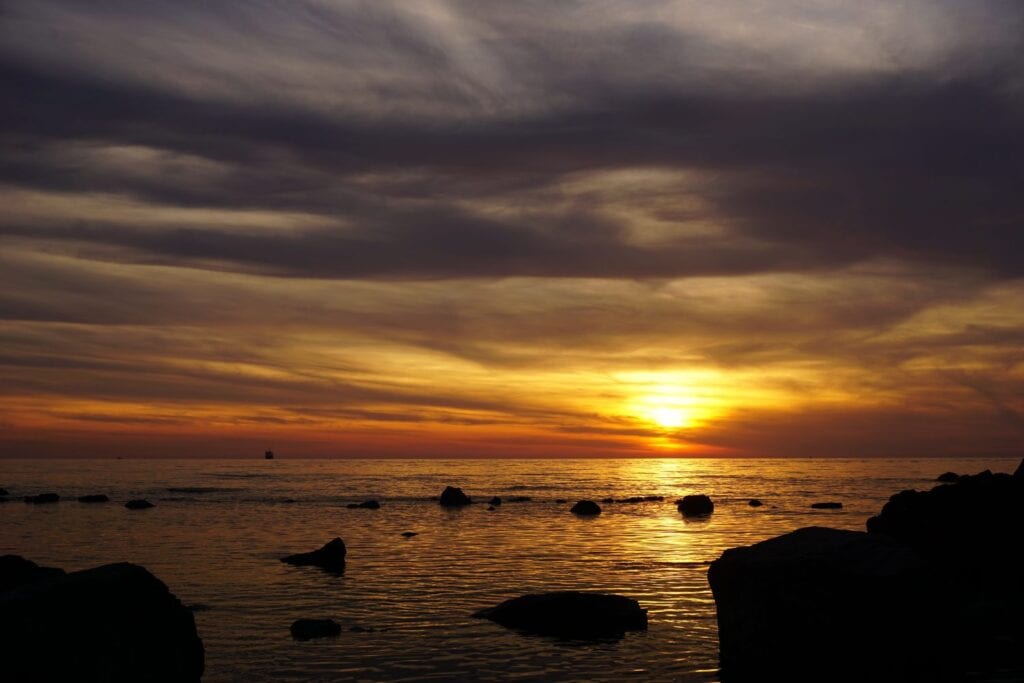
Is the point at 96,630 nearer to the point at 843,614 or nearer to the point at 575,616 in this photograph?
the point at 575,616

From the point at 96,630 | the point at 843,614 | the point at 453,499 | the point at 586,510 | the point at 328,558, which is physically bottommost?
the point at 453,499

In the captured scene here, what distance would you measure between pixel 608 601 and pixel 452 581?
12.4 metres

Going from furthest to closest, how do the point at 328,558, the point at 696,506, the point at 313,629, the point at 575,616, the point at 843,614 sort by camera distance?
the point at 696,506, the point at 328,558, the point at 575,616, the point at 313,629, the point at 843,614

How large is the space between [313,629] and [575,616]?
25.8ft

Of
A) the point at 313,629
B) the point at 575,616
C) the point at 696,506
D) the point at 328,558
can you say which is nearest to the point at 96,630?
the point at 313,629

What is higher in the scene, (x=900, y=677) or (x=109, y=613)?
(x=109, y=613)

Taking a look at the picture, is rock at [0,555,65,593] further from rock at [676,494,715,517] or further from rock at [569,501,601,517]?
rock at [676,494,715,517]

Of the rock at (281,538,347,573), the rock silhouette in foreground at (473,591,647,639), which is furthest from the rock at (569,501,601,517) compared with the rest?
the rock silhouette in foreground at (473,591,647,639)

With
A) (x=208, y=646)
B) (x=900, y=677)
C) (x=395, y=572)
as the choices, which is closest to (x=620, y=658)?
(x=900, y=677)

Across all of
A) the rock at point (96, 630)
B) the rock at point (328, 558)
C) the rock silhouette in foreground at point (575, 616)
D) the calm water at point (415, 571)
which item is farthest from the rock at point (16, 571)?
the rock at point (328, 558)

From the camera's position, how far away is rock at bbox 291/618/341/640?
83.1 ft

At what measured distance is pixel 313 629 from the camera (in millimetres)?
25516

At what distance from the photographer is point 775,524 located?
71.6 m

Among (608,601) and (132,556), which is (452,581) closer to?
(608,601)
